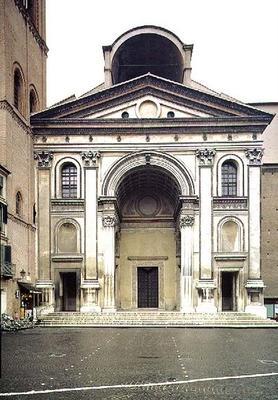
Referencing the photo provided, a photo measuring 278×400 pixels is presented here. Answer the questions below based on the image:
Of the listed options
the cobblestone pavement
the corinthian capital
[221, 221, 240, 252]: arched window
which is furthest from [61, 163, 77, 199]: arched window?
the cobblestone pavement

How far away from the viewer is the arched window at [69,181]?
34.0 m

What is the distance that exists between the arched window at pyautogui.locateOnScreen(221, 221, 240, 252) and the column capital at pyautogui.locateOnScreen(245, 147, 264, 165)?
3.77 metres

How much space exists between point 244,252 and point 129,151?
29.4 ft

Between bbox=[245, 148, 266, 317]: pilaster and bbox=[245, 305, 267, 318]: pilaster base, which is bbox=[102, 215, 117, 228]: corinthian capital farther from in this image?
bbox=[245, 305, 267, 318]: pilaster base

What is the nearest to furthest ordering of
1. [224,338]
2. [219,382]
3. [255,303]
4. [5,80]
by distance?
[219,382] → [224,338] → [5,80] → [255,303]

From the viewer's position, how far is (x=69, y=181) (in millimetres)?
34031

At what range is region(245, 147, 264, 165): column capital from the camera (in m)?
33.5

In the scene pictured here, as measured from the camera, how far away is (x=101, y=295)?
1294 inches

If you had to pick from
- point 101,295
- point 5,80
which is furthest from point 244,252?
point 5,80

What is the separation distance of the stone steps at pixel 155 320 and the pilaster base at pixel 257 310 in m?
1.18

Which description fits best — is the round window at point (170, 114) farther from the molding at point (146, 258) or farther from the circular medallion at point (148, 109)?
the molding at point (146, 258)

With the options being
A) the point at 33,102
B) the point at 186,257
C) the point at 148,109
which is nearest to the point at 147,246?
the point at 186,257

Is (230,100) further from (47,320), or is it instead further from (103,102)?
(47,320)

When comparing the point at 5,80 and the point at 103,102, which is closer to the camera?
the point at 5,80
